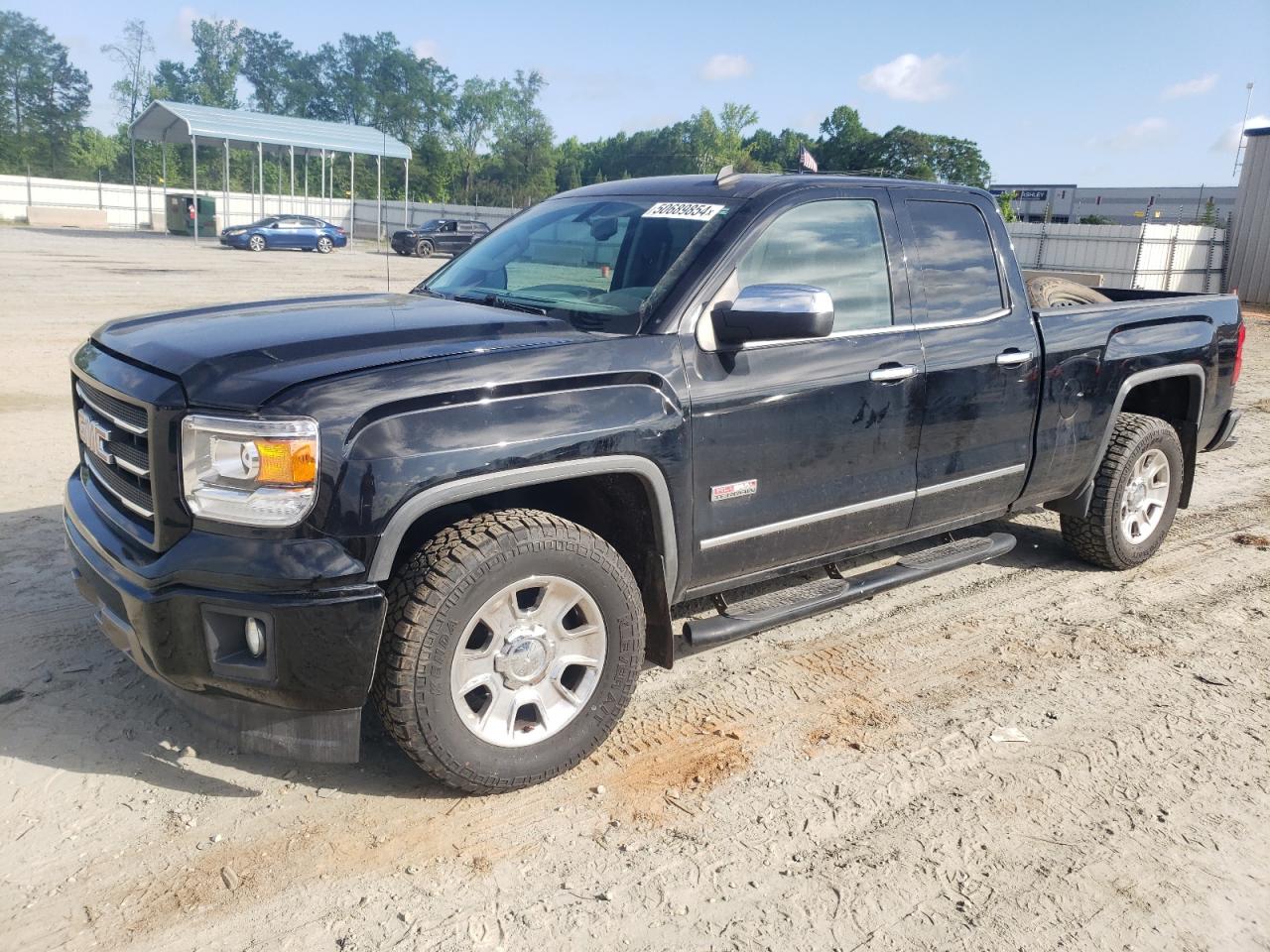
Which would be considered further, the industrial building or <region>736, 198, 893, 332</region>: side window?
the industrial building

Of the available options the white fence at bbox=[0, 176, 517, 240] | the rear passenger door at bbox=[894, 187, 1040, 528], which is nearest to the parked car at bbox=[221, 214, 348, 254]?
the white fence at bbox=[0, 176, 517, 240]

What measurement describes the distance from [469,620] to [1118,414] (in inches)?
152

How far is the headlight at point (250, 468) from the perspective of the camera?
278 cm

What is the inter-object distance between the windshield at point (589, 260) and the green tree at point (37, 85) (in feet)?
300

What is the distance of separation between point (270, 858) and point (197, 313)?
2007 millimetres

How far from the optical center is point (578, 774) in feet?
11.3

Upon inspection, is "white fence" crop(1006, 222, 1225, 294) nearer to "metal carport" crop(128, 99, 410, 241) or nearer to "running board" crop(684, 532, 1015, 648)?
"running board" crop(684, 532, 1015, 648)

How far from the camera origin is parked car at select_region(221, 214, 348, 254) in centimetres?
3588

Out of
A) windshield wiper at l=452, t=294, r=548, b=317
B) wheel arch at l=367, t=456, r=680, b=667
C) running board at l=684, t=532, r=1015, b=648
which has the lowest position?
running board at l=684, t=532, r=1015, b=648

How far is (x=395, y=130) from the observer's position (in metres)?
103

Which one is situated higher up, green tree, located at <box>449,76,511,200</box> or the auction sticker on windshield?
green tree, located at <box>449,76,511,200</box>

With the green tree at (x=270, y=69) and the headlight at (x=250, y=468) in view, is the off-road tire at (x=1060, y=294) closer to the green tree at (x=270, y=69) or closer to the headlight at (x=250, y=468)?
the headlight at (x=250, y=468)

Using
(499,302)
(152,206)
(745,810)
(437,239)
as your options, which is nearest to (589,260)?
(499,302)

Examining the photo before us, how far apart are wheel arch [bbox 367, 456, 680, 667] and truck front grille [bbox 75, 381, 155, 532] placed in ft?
2.59
